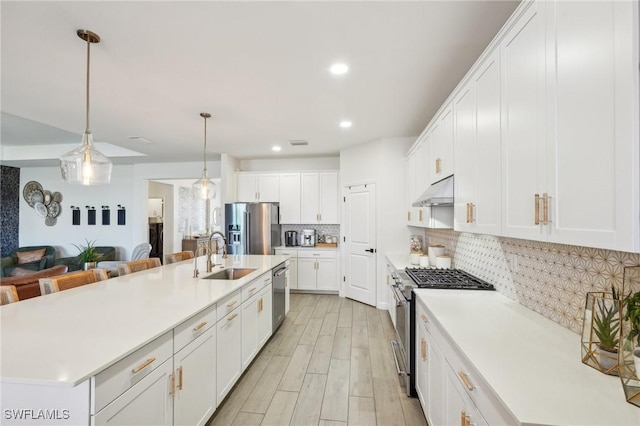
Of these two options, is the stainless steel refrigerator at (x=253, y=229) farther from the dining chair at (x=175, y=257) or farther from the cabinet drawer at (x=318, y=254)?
the dining chair at (x=175, y=257)

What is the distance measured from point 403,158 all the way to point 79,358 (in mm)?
4306

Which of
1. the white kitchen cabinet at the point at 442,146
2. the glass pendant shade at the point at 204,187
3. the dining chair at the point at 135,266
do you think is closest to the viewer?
the white kitchen cabinet at the point at 442,146

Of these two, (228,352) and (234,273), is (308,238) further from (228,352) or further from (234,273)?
(228,352)

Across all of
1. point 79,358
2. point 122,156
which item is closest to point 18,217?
point 122,156

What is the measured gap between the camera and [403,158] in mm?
4457

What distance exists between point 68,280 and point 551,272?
3.37 metres

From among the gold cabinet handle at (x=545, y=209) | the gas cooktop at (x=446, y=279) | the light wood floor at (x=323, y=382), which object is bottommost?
the light wood floor at (x=323, y=382)

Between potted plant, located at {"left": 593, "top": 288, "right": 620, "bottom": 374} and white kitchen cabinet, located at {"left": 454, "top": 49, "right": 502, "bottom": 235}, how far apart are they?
1.81ft

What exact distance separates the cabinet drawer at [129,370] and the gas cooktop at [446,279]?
181 centimetres

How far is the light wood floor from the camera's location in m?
2.05

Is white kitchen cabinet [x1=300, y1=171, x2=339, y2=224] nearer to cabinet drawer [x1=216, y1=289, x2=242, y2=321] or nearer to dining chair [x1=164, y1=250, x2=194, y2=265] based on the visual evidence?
dining chair [x1=164, y1=250, x2=194, y2=265]

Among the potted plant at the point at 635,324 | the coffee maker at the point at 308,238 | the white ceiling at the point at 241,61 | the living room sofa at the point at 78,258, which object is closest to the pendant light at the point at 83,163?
the white ceiling at the point at 241,61

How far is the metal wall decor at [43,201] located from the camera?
268 inches

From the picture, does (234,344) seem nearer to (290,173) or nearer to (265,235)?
(265,235)
